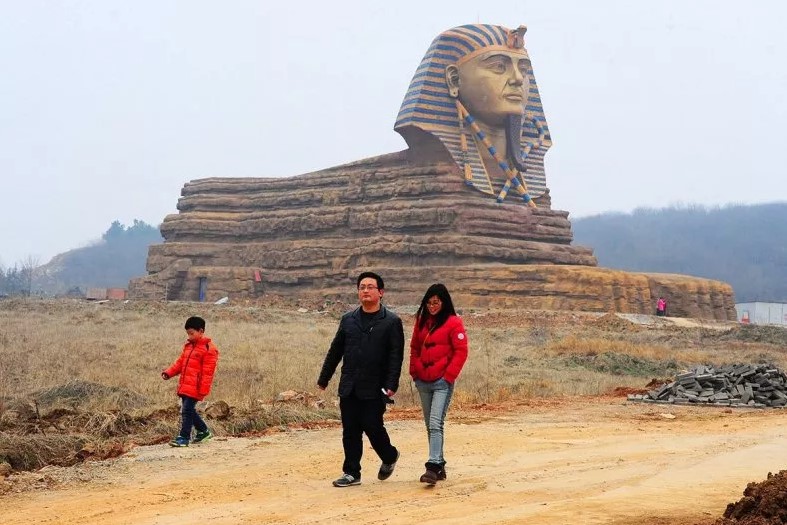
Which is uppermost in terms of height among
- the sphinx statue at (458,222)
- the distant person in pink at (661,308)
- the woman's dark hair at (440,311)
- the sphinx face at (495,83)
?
the sphinx face at (495,83)

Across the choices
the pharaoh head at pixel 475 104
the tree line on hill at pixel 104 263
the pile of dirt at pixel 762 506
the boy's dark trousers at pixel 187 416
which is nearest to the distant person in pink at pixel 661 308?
the pharaoh head at pixel 475 104

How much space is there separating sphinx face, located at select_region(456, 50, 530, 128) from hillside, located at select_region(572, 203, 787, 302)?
8782cm

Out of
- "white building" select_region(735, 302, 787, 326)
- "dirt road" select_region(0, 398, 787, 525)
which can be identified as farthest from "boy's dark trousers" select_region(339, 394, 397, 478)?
"white building" select_region(735, 302, 787, 326)

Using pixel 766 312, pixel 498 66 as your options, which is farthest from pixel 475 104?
pixel 766 312

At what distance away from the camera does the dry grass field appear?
1123 cm

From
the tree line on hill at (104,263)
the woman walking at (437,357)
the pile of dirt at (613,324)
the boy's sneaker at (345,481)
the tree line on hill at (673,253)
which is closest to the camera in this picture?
the boy's sneaker at (345,481)

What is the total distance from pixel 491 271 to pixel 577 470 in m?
32.6

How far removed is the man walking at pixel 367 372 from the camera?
304 inches

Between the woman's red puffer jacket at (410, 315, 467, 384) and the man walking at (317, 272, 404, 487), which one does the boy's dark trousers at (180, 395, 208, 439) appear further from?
the woman's red puffer jacket at (410, 315, 467, 384)

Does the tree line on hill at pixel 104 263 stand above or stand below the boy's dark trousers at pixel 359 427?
above

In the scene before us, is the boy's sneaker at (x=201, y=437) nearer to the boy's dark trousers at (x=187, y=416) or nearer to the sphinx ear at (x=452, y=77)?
the boy's dark trousers at (x=187, y=416)

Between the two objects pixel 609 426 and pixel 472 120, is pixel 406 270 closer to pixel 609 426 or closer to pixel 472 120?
pixel 472 120

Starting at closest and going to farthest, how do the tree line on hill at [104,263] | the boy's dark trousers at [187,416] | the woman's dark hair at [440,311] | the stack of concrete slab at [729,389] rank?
the woman's dark hair at [440,311] < the boy's dark trousers at [187,416] < the stack of concrete slab at [729,389] < the tree line on hill at [104,263]

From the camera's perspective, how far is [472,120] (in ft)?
144
